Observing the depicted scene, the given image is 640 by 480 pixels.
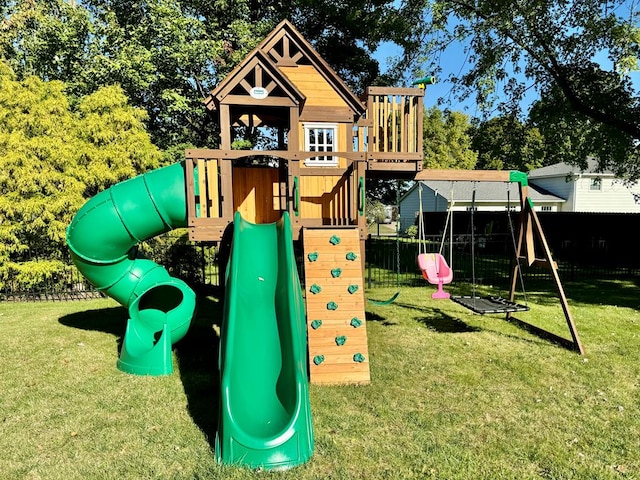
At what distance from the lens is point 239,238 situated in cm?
600

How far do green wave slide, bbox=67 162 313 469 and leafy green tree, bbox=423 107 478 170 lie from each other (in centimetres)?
3468

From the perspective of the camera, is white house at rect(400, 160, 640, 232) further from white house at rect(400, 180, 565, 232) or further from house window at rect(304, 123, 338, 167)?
house window at rect(304, 123, 338, 167)

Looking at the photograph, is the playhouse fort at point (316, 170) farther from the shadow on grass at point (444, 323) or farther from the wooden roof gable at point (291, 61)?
the shadow on grass at point (444, 323)

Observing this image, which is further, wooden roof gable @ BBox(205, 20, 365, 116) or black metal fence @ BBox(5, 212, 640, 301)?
black metal fence @ BBox(5, 212, 640, 301)

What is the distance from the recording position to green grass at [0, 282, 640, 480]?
399cm

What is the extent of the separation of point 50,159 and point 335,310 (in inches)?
423

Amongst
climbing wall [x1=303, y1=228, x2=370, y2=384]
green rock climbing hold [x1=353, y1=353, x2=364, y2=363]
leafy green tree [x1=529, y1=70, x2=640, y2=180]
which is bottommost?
green rock climbing hold [x1=353, y1=353, x2=364, y2=363]

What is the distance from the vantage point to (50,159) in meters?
12.4

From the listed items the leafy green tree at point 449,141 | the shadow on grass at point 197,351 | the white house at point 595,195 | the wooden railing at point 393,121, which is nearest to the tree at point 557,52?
the wooden railing at point 393,121

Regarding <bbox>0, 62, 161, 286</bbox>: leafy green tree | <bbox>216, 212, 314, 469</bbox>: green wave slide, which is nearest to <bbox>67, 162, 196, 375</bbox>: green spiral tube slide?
<bbox>216, 212, 314, 469</bbox>: green wave slide

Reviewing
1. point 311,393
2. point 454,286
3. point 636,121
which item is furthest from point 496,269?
point 311,393

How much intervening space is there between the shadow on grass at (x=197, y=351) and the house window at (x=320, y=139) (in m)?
3.91

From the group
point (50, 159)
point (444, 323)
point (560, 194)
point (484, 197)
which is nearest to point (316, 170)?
point (444, 323)

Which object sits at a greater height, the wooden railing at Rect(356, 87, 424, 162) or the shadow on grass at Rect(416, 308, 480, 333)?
the wooden railing at Rect(356, 87, 424, 162)
